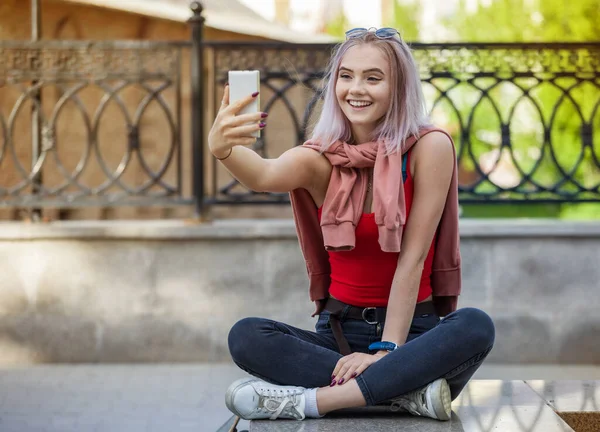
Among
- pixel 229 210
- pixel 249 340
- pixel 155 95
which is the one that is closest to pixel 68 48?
pixel 155 95

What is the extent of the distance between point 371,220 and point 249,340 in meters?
0.67

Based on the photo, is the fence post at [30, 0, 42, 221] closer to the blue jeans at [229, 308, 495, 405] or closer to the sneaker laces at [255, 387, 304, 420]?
the blue jeans at [229, 308, 495, 405]

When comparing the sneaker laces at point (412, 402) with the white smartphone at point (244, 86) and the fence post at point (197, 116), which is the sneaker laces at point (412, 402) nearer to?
the white smartphone at point (244, 86)

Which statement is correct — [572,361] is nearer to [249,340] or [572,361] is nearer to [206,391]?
[206,391]

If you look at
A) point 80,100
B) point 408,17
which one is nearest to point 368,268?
point 80,100

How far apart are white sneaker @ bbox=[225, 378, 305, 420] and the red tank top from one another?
0.44 metres

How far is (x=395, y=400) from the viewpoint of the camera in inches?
137


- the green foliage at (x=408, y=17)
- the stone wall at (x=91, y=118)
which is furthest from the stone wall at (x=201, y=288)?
the green foliage at (x=408, y=17)

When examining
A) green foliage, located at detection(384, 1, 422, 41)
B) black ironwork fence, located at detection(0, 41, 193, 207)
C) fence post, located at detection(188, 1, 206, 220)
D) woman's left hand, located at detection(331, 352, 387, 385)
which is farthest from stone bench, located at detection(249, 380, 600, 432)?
green foliage, located at detection(384, 1, 422, 41)

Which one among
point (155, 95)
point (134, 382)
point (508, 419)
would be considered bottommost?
point (134, 382)

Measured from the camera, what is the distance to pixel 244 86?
317cm

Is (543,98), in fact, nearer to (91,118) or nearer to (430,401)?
(91,118)

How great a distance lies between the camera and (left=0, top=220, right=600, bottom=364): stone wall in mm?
6270

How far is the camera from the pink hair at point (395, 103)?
142 inches
